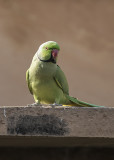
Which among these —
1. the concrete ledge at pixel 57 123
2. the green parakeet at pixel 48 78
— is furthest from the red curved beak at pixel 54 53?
the concrete ledge at pixel 57 123

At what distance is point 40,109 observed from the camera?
102 centimetres

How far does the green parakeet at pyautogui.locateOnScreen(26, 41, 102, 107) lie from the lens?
161 centimetres

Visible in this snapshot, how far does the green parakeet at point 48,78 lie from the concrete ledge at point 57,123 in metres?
0.58

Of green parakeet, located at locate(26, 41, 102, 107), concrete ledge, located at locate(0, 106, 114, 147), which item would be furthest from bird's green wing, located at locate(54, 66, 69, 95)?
concrete ledge, located at locate(0, 106, 114, 147)

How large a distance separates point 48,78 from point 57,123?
62 cm

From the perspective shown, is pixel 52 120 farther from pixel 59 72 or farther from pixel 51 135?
pixel 59 72

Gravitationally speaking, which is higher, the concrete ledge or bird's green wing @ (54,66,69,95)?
bird's green wing @ (54,66,69,95)

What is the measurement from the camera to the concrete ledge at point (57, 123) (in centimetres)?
100

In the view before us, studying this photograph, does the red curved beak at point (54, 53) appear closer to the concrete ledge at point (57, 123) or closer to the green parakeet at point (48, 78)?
the green parakeet at point (48, 78)

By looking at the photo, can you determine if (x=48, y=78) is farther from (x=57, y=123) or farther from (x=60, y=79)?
(x=57, y=123)

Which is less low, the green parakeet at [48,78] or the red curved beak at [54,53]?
the red curved beak at [54,53]

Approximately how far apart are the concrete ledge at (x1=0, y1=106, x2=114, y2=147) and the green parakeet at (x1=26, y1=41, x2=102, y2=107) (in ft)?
1.89

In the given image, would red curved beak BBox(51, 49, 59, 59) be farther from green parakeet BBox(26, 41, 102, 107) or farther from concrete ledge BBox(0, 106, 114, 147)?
concrete ledge BBox(0, 106, 114, 147)

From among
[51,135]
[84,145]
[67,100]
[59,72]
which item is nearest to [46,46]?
[59,72]
